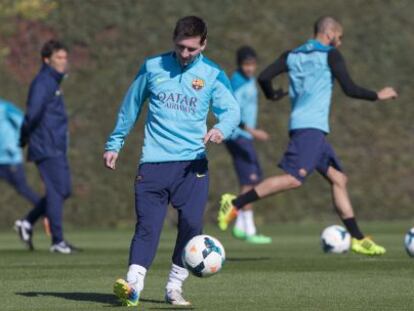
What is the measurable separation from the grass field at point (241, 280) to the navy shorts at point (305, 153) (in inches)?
38.2

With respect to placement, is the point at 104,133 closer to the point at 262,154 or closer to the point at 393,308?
the point at 262,154

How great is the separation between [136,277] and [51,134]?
23.2 ft

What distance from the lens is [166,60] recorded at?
10.4m

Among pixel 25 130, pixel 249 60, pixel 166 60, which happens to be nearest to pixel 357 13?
pixel 249 60

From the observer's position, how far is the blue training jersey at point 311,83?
15023mm

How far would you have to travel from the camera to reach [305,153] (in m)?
14.9

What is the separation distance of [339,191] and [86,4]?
16512 mm

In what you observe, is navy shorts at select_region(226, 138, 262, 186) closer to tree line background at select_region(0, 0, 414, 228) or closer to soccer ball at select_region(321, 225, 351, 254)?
soccer ball at select_region(321, 225, 351, 254)

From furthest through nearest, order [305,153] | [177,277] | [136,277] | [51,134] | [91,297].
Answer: [51,134] → [305,153] → [91,297] → [177,277] → [136,277]

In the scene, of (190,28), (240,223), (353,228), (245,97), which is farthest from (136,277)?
(245,97)

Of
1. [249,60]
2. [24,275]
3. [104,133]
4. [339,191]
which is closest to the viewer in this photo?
[24,275]

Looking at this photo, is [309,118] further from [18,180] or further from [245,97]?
[18,180]

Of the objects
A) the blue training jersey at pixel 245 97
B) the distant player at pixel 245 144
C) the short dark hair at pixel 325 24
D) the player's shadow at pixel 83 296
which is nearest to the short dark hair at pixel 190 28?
the player's shadow at pixel 83 296

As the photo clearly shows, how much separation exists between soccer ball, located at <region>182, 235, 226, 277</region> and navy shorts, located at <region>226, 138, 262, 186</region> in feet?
32.5
